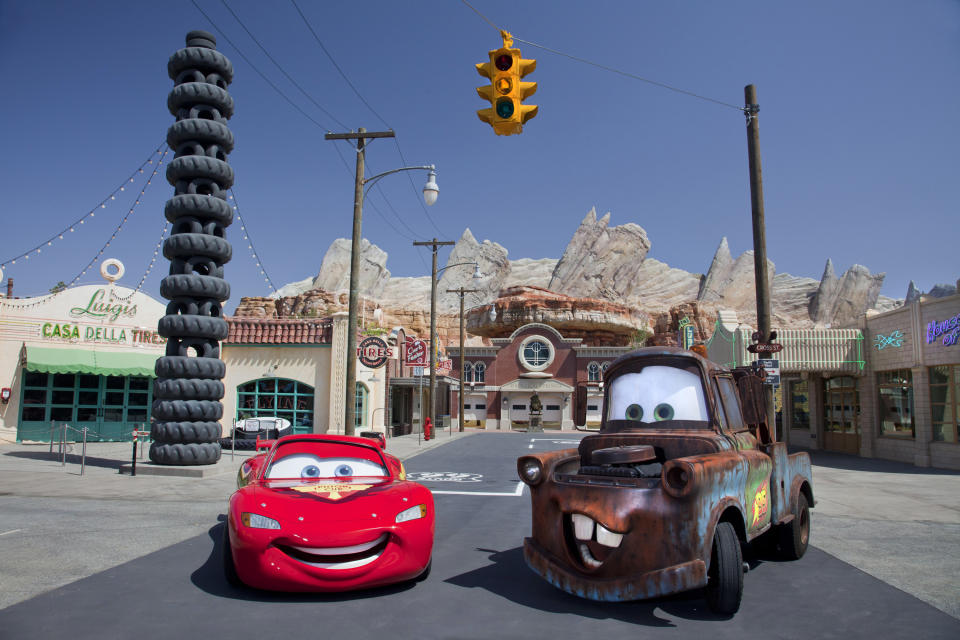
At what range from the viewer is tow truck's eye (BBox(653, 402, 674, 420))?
6.63m

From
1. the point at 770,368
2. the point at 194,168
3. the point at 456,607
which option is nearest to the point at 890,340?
the point at 770,368

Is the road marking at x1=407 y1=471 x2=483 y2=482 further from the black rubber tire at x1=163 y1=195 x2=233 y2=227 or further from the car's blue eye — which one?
the car's blue eye

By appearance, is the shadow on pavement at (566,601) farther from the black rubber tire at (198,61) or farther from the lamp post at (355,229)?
the black rubber tire at (198,61)

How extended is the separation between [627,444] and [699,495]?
1.26 metres

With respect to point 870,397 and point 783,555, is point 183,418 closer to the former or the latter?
point 783,555

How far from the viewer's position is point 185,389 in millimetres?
16078

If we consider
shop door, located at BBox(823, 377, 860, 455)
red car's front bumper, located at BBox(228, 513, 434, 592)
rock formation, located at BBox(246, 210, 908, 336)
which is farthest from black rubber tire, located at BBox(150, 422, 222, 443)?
rock formation, located at BBox(246, 210, 908, 336)

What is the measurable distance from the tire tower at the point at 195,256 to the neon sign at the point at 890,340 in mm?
19134

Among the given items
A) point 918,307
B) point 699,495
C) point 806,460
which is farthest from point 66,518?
point 918,307

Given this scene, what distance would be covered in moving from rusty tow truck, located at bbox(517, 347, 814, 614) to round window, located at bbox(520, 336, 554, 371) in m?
46.4

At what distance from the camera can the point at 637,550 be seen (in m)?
5.27

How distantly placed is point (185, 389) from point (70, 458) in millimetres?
5681

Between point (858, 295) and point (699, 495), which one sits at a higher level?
point (858, 295)

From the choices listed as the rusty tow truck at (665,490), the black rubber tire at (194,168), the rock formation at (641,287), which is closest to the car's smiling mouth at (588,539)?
the rusty tow truck at (665,490)
